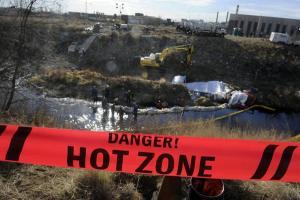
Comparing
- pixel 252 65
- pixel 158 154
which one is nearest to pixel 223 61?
pixel 252 65

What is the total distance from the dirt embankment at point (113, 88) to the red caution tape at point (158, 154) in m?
21.1

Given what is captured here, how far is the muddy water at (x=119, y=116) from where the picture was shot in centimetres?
1932

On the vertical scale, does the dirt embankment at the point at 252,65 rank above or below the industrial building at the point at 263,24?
below

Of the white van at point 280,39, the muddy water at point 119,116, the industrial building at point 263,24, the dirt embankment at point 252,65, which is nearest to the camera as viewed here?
the muddy water at point 119,116

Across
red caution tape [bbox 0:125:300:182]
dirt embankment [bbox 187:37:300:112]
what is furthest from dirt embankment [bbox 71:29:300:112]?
red caution tape [bbox 0:125:300:182]

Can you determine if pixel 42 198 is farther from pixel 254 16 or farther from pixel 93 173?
pixel 254 16

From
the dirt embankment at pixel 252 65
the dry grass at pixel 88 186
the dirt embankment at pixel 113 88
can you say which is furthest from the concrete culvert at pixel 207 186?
the dirt embankment at pixel 252 65

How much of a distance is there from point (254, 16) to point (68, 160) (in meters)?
87.5

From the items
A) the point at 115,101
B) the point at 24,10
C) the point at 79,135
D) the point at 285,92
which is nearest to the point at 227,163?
the point at 79,135

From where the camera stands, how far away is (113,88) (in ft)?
88.8

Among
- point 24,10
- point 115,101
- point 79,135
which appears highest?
point 24,10

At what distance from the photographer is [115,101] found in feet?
78.4

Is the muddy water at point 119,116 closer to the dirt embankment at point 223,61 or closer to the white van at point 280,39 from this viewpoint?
the dirt embankment at point 223,61

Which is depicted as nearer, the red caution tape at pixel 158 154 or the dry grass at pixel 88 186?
the red caution tape at pixel 158 154
